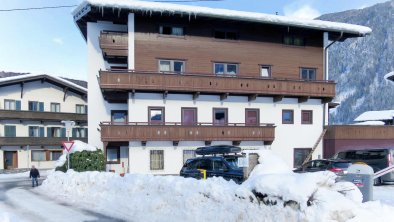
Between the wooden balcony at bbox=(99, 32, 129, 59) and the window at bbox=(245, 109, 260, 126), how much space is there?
439 inches

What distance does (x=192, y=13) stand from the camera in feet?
87.3

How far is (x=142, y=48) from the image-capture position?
26703 millimetres

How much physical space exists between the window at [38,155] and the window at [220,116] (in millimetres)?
28930

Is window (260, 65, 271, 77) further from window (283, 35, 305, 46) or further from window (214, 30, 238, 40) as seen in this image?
window (214, 30, 238, 40)

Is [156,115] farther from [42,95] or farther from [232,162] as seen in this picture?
[42,95]

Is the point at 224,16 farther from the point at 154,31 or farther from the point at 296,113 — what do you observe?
the point at 296,113

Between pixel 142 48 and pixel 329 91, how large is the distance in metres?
16.5

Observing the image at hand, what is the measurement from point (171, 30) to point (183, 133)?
8.48m

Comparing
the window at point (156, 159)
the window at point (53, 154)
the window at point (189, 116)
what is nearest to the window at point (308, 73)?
the window at point (189, 116)

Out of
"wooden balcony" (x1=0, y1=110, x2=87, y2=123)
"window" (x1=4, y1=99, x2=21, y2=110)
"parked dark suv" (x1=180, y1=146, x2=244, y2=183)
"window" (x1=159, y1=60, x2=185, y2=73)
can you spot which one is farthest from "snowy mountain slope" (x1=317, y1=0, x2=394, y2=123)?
"parked dark suv" (x1=180, y1=146, x2=244, y2=183)

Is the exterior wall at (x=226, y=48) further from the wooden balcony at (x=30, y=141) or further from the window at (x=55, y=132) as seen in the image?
the window at (x=55, y=132)

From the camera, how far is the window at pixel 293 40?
30.9 m

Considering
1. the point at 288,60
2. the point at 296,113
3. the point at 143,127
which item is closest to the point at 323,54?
the point at 288,60

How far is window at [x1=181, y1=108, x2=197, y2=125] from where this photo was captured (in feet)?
90.2
